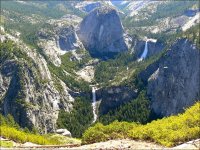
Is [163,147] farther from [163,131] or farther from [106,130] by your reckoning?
[106,130]

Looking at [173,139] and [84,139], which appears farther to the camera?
[84,139]

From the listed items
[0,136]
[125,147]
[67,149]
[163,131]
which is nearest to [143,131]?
[163,131]

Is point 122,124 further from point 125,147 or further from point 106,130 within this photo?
point 125,147

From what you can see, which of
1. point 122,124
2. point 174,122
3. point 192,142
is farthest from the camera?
point 122,124

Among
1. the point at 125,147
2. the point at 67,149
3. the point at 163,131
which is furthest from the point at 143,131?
the point at 67,149

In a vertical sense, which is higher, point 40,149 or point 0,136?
point 40,149

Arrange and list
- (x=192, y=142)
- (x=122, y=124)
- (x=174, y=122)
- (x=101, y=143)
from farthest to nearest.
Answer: (x=122, y=124)
(x=174, y=122)
(x=101, y=143)
(x=192, y=142)
